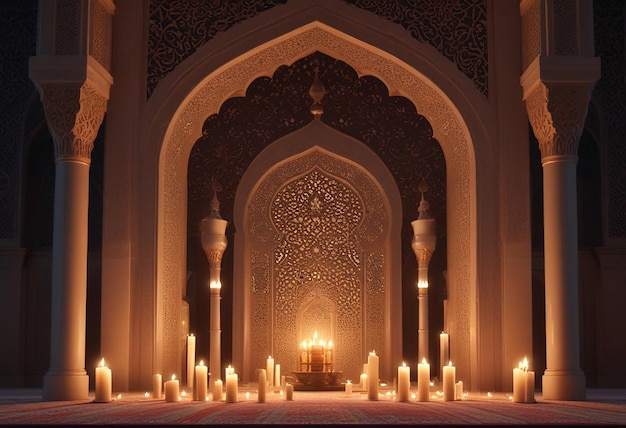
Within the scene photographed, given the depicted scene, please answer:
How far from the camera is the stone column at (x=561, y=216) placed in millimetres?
6223

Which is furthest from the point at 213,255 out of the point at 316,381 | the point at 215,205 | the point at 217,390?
the point at 217,390

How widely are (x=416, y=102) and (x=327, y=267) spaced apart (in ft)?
4.64

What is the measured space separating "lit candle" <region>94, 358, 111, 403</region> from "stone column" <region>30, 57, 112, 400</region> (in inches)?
21.7

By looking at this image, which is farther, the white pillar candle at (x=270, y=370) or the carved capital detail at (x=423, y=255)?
the carved capital detail at (x=423, y=255)

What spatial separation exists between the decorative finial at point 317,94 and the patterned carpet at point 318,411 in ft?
7.60

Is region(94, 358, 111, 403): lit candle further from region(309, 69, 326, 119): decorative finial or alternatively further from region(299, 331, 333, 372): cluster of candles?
region(309, 69, 326, 119): decorative finial

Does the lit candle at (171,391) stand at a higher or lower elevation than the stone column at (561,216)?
lower

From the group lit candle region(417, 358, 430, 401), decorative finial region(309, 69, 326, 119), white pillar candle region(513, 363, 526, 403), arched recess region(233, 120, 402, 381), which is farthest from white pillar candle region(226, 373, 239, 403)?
decorative finial region(309, 69, 326, 119)

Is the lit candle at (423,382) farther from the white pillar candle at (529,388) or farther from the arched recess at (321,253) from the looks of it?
the arched recess at (321,253)

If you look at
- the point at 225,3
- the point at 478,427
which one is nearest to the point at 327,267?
the point at 225,3

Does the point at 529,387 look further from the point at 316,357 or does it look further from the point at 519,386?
the point at 316,357

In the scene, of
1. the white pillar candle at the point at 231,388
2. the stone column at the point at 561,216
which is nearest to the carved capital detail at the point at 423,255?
the stone column at the point at 561,216

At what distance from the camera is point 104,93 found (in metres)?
6.76

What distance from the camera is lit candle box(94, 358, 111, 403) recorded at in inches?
221
